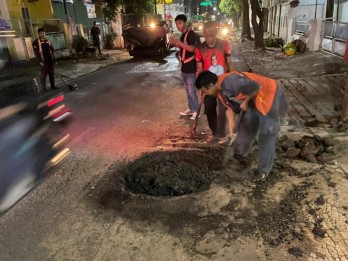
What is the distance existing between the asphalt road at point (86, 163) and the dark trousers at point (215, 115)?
81 centimetres

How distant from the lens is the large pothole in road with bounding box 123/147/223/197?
4.07 meters

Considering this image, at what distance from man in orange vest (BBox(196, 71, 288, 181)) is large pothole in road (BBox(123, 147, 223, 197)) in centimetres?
77

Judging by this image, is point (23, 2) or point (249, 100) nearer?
point (249, 100)

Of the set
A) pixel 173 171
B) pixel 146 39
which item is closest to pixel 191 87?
pixel 173 171

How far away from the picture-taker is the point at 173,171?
441 centimetres

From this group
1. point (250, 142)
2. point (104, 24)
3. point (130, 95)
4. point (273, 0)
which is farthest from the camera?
point (273, 0)

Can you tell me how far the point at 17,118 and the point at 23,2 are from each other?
11630mm

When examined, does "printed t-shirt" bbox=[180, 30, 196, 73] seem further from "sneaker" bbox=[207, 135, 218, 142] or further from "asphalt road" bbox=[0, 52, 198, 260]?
"sneaker" bbox=[207, 135, 218, 142]

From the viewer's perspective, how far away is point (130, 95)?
9.13m

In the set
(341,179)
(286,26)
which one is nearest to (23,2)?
(286,26)

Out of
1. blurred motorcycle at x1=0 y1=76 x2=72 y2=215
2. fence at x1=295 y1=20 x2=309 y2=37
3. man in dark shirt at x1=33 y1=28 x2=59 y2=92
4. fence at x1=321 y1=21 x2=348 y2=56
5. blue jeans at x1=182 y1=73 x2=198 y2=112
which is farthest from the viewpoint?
fence at x1=295 y1=20 x2=309 y2=37

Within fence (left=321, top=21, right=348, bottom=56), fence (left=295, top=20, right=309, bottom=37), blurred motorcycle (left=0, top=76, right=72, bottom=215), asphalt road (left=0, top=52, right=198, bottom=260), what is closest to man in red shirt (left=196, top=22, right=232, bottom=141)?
asphalt road (left=0, top=52, right=198, bottom=260)

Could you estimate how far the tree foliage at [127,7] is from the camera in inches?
984

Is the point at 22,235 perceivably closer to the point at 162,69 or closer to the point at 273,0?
the point at 162,69
